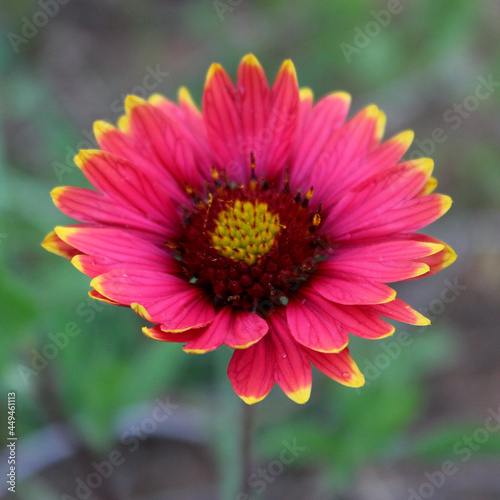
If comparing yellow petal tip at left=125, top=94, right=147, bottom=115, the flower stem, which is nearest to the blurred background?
the flower stem

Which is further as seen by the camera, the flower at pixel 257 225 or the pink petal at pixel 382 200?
the pink petal at pixel 382 200

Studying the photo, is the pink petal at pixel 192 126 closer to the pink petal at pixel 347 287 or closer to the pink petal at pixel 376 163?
the pink petal at pixel 376 163

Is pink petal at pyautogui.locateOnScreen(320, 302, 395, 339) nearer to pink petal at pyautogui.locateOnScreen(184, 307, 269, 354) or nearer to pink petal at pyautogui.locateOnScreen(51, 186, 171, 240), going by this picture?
pink petal at pyautogui.locateOnScreen(184, 307, 269, 354)

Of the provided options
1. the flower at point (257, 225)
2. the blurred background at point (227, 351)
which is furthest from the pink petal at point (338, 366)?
the blurred background at point (227, 351)

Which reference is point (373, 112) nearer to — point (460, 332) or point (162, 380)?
point (162, 380)

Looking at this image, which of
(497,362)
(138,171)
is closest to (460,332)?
(497,362)
